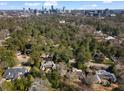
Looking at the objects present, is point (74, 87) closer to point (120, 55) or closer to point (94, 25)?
point (120, 55)

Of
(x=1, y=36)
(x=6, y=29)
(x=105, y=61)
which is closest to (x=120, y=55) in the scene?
(x=105, y=61)

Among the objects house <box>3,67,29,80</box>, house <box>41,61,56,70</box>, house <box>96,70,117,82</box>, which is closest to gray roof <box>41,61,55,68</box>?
house <box>41,61,56,70</box>

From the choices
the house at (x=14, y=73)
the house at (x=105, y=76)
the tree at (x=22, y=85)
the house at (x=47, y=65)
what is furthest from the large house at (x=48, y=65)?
the tree at (x=22, y=85)

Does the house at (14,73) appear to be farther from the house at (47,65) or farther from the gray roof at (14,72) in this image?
the house at (47,65)

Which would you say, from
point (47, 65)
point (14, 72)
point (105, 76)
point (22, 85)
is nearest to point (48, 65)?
point (47, 65)

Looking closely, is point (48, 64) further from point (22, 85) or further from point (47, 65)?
point (22, 85)

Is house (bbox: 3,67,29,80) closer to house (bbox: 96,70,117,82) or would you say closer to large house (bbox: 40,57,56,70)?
large house (bbox: 40,57,56,70)

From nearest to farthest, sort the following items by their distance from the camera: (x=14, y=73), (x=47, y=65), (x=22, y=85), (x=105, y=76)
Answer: (x=22, y=85)
(x=14, y=73)
(x=105, y=76)
(x=47, y=65)
